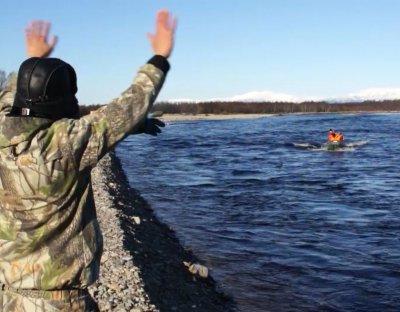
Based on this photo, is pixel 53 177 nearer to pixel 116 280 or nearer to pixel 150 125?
pixel 150 125

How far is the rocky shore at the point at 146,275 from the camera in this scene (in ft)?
20.5

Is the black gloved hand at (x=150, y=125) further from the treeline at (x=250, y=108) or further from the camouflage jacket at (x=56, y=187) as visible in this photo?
the treeline at (x=250, y=108)

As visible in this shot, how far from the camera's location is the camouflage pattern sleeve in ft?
6.81

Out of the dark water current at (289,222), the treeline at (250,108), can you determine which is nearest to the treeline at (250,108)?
the treeline at (250,108)

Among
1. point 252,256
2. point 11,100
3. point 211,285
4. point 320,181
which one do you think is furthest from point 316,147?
point 11,100

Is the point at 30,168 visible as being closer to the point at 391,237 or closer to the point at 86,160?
the point at 86,160

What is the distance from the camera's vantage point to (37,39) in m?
2.53

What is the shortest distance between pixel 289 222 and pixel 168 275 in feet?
23.1

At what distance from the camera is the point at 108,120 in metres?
2.07

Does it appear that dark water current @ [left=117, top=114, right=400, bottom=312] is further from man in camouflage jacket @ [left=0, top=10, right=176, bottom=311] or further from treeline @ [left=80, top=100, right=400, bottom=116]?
treeline @ [left=80, top=100, right=400, bottom=116]

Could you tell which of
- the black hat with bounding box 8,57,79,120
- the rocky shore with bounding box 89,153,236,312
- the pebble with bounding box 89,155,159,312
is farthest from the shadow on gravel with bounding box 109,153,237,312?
the black hat with bounding box 8,57,79,120

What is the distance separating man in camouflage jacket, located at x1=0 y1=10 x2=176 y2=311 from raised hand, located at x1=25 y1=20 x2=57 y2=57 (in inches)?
13.3

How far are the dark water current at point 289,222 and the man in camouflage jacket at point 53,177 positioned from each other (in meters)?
6.29

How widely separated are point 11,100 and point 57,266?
0.80m
